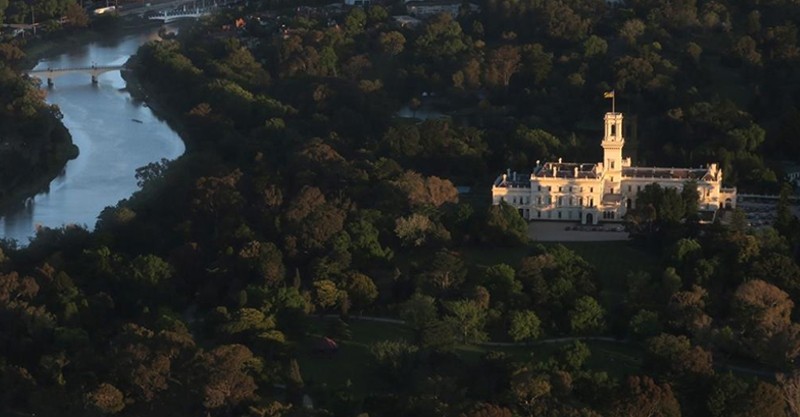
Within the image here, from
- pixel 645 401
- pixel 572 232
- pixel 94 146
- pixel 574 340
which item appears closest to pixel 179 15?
pixel 94 146

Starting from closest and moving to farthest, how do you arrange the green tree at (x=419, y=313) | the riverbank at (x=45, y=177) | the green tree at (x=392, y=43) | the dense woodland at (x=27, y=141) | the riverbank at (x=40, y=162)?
the green tree at (x=419, y=313)
the riverbank at (x=40, y=162)
the riverbank at (x=45, y=177)
the dense woodland at (x=27, y=141)
the green tree at (x=392, y=43)

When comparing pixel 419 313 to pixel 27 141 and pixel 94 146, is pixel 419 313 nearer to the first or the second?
pixel 27 141

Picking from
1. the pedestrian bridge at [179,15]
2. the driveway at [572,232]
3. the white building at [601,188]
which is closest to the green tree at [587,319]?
the driveway at [572,232]

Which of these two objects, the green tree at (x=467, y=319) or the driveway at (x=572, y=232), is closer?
the green tree at (x=467, y=319)

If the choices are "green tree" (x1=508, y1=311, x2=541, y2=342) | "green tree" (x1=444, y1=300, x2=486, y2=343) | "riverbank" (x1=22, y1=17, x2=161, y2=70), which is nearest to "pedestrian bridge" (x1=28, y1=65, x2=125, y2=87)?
"riverbank" (x1=22, y1=17, x2=161, y2=70)

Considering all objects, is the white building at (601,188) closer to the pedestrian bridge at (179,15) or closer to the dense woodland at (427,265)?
the dense woodland at (427,265)

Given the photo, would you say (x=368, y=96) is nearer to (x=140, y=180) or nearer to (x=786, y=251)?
(x=140, y=180)

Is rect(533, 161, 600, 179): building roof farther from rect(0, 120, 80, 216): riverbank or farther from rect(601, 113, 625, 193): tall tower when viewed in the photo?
rect(0, 120, 80, 216): riverbank
